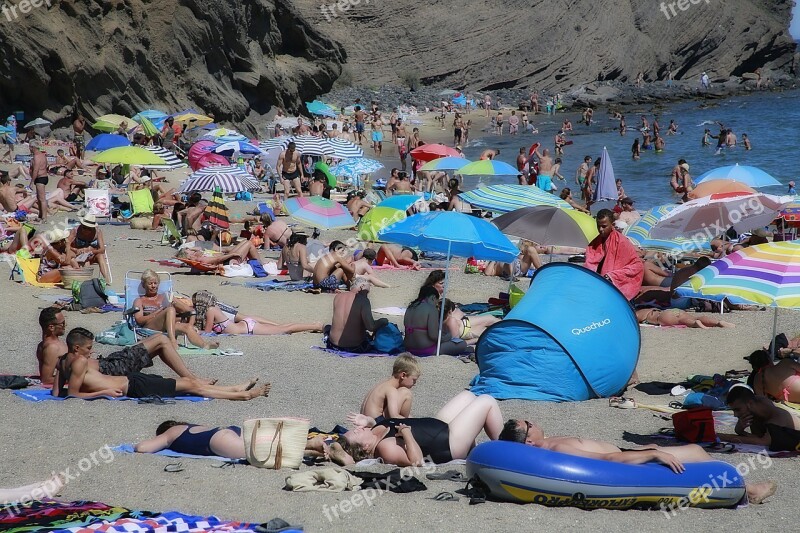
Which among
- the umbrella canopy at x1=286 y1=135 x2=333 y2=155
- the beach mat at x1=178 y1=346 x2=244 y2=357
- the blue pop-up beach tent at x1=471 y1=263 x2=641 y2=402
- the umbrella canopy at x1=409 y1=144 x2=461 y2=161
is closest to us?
the blue pop-up beach tent at x1=471 y1=263 x2=641 y2=402

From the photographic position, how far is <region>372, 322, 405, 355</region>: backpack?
29.0 ft

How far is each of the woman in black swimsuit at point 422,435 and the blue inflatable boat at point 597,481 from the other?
2.23ft

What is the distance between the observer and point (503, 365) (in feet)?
24.9

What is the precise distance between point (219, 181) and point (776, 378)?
10442 mm

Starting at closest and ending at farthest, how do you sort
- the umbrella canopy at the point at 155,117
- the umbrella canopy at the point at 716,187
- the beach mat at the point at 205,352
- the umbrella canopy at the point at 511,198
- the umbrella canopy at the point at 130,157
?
the beach mat at the point at 205,352
the umbrella canopy at the point at 511,198
the umbrella canopy at the point at 716,187
the umbrella canopy at the point at 130,157
the umbrella canopy at the point at 155,117

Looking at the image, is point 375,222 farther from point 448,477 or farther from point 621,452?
point 621,452

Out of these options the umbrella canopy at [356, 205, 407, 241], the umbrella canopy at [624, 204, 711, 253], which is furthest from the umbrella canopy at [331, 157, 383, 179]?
the umbrella canopy at [624, 204, 711, 253]

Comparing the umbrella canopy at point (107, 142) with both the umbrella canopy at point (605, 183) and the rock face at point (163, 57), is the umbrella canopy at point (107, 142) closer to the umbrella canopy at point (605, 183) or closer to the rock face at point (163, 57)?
the rock face at point (163, 57)

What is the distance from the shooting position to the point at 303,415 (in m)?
6.82

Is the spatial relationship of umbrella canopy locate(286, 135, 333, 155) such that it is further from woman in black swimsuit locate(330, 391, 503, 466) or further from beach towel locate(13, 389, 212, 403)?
woman in black swimsuit locate(330, 391, 503, 466)

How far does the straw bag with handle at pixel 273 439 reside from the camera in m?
5.47

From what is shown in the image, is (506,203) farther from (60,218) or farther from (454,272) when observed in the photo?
(60,218)

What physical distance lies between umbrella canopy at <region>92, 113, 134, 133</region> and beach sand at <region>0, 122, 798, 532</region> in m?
13.9

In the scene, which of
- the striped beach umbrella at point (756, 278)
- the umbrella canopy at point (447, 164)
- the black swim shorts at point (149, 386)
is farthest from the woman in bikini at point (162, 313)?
the umbrella canopy at point (447, 164)
